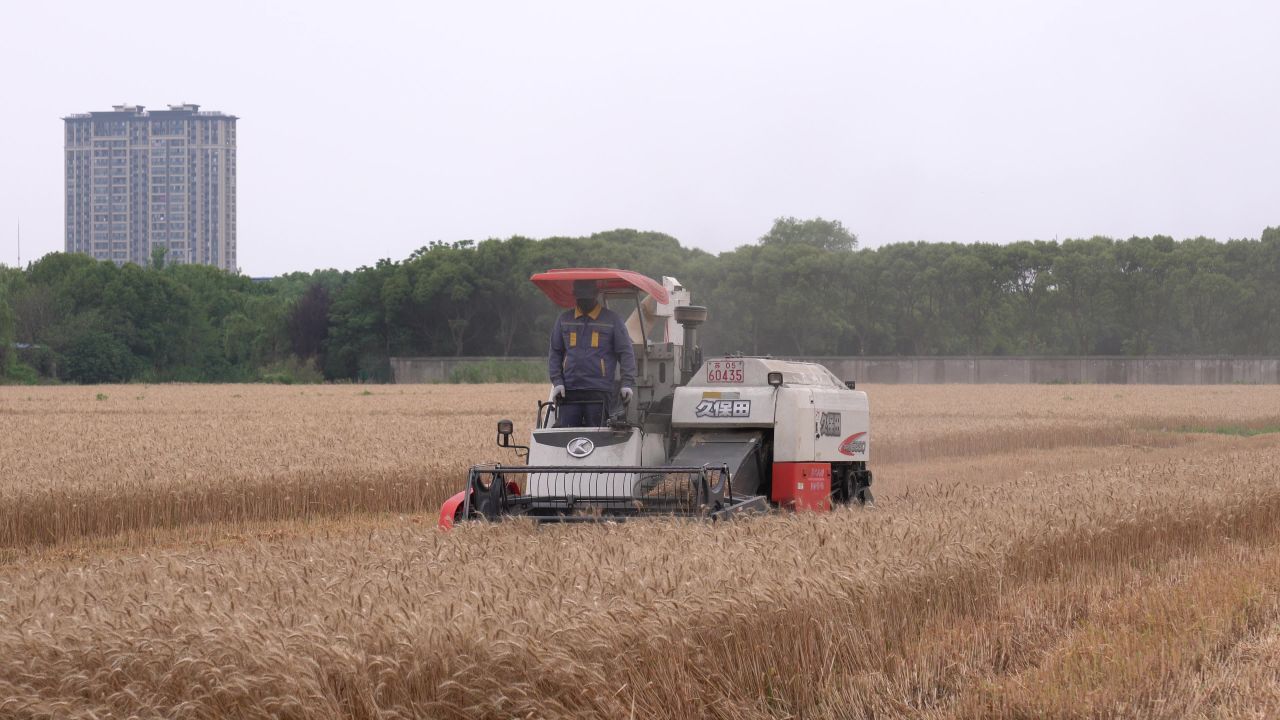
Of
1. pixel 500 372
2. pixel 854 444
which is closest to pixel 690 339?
pixel 854 444

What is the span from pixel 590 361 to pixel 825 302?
211ft

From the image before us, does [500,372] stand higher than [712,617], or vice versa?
[500,372]

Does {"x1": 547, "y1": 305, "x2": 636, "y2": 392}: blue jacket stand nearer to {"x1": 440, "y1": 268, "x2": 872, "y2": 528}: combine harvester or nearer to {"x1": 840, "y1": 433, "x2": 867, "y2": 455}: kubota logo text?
{"x1": 440, "y1": 268, "x2": 872, "y2": 528}: combine harvester

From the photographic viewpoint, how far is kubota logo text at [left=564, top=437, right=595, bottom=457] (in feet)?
34.9

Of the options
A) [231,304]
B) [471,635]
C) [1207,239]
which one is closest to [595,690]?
[471,635]

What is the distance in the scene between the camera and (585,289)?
11141 millimetres

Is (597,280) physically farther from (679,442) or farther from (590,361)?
(679,442)

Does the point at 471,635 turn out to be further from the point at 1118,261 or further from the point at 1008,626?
the point at 1118,261

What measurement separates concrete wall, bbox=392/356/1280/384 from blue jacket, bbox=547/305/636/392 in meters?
61.5

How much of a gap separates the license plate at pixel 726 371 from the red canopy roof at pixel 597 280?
0.81 m

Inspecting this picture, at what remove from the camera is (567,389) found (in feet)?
36.8

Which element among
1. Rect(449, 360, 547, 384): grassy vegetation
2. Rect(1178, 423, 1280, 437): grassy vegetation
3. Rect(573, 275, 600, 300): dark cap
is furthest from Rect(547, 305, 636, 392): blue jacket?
Rect(449, 360, 547, 384): grassy vegetation

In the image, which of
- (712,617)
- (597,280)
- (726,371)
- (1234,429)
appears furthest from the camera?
(1234,429)

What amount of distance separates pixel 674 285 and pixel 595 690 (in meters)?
7.18
